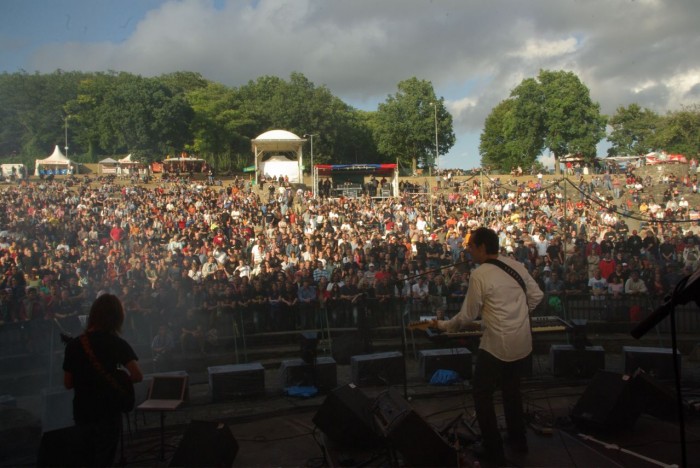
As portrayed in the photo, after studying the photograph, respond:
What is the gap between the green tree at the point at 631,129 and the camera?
5350 centimetres

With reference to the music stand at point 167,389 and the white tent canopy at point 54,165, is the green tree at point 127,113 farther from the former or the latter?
the music stand at point 167,389

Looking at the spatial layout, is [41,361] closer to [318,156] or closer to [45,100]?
[45,100]

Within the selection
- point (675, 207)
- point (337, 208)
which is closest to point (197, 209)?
point (337, 208)

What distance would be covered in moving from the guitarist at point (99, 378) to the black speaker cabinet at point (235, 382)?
3376 millimetres

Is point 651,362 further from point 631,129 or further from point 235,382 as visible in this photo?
point 631,129

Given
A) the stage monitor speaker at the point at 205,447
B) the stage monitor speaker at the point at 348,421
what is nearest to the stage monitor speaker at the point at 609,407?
the stage monitor speaker at the point at 348,421

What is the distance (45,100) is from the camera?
32.0 m

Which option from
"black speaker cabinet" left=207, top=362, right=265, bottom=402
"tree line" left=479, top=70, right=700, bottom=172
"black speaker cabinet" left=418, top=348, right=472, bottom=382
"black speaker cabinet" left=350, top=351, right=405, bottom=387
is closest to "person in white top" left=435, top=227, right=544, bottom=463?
"black speaker cabinet" left=350, top=351, right=405, bottom=387

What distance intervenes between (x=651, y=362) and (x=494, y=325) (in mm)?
4140

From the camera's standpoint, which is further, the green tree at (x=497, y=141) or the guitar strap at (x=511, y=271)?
the green tree at (x=497, y=141)

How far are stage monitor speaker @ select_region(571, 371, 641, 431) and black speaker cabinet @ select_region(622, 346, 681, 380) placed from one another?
7.32 feet

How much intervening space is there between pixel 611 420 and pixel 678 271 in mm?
8230

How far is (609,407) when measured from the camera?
5.18 m

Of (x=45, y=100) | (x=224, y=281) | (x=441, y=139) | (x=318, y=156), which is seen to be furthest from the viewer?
(x=318, y=156)
